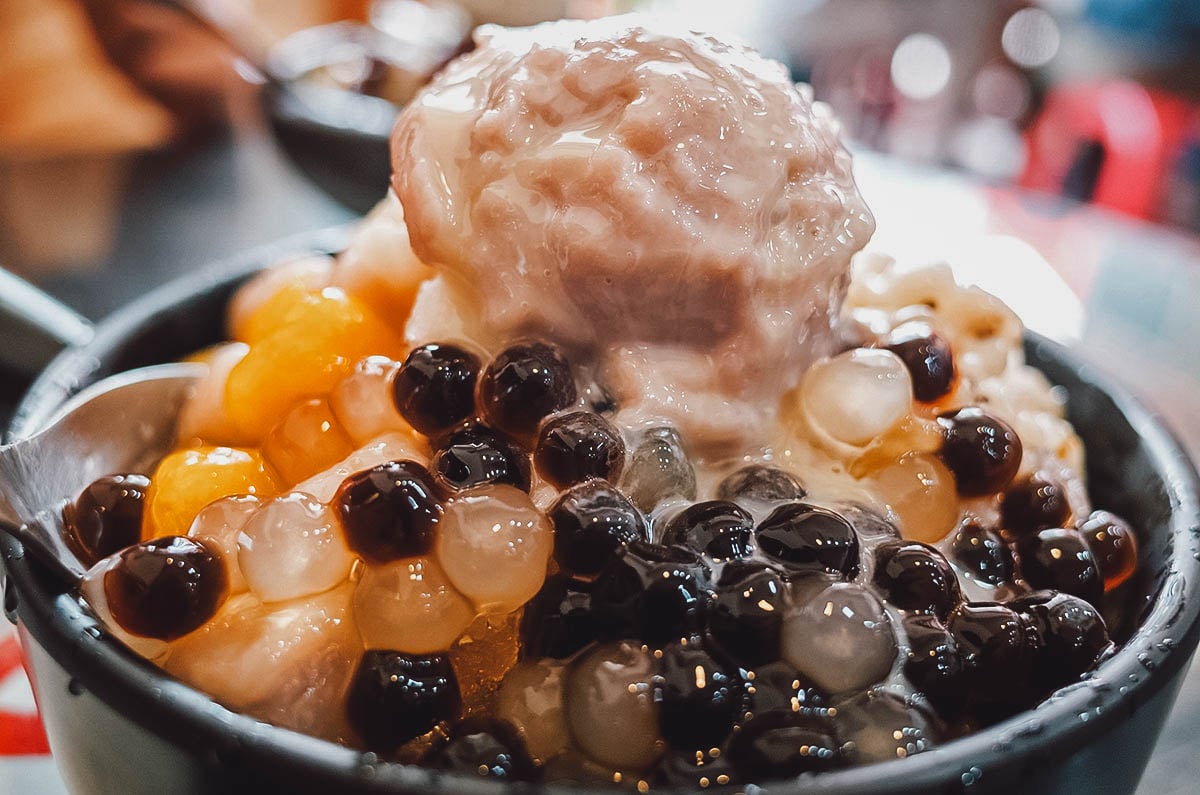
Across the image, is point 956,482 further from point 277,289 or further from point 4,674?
Result: point 4,674

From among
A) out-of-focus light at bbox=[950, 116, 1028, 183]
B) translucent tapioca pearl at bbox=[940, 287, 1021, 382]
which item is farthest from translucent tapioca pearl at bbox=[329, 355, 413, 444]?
out-of-focus light at bbox=[950, 116, 1028, 183]

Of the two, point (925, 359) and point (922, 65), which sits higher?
point (925, 359)

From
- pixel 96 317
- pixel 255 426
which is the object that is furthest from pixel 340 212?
pixel 255 426

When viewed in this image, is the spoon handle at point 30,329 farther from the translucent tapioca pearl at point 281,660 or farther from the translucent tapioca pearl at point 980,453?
the translucent tapioca pearl at point 980,453

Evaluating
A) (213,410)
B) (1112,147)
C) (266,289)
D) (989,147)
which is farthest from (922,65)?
(213,410)

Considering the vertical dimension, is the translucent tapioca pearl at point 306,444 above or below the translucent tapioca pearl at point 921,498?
below

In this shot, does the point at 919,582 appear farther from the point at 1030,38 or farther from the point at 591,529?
the point at 1030,38

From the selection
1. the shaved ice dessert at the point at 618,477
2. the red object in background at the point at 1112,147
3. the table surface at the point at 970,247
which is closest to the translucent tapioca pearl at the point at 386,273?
the shaved ice dessert at the point at 618,477
